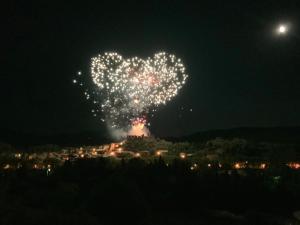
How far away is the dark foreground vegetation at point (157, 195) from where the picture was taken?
1505 cm

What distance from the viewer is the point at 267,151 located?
4419 cm

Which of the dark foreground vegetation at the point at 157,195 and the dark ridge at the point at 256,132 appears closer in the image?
the dark foreground vegetation at the point at 157,195

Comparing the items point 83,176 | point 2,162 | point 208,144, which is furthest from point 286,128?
point 83,176

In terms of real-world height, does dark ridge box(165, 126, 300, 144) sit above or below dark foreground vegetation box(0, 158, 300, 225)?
above

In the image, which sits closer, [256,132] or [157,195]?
[157,195]

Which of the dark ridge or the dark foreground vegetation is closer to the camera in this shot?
the dark foreground vegetation

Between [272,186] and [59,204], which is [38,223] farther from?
[272,186]

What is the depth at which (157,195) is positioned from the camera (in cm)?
2156

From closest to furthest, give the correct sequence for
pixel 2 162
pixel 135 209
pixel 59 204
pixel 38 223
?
1. pixel 38 223
2. pixel 135 209
3. pixel 59 204
4. pixel 2 162

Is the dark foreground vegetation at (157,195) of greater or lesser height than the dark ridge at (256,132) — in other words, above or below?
below

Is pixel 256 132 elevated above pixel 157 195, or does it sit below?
above

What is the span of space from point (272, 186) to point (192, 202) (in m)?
4.39

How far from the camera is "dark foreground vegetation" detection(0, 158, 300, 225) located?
1505cm

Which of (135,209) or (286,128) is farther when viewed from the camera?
(286,128)
